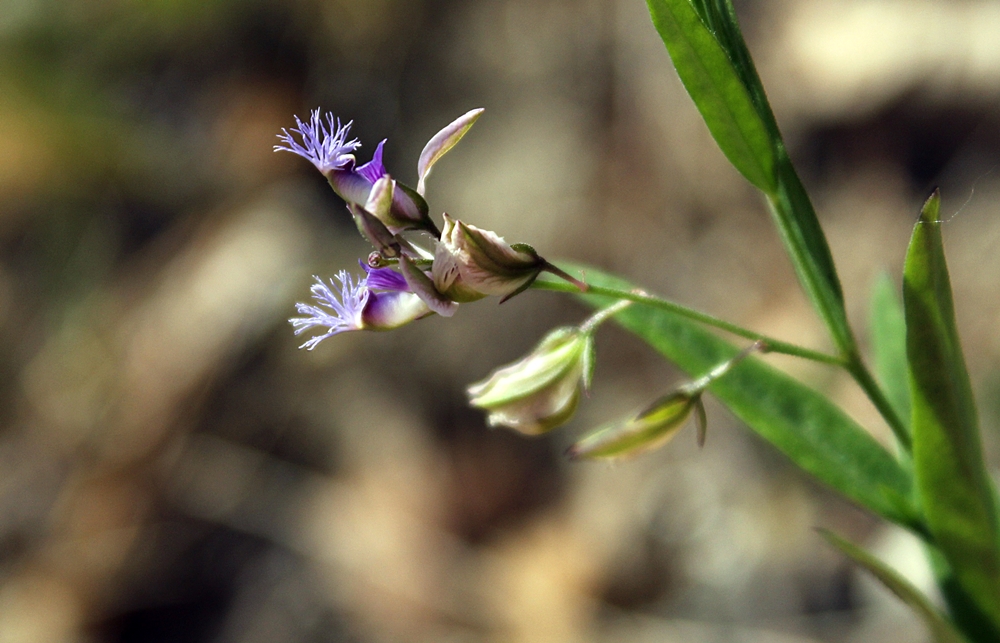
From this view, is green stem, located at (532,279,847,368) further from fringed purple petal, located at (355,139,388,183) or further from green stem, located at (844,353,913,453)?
fringed purple petal, located at (355,139,388,183)

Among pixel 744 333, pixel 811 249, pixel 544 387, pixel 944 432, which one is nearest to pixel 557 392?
pixel 544 387

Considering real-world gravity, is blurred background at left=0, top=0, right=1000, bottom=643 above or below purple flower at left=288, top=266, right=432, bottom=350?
above

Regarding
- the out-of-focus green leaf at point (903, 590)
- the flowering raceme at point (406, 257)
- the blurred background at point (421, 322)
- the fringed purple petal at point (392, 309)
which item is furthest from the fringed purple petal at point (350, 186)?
the blurred background at point (421, 322)

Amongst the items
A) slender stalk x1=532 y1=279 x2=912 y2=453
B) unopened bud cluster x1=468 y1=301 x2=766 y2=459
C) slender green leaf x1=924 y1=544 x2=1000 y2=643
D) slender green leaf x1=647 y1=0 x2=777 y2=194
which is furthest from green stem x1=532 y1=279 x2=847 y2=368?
slender green leaf x1=924 y1=544 x2=1000 y2=643

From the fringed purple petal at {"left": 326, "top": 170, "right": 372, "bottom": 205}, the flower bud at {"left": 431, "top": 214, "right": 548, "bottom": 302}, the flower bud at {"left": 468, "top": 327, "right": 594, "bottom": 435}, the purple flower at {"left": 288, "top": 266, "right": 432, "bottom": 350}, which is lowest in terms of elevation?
the flower bud at {"left": 468, "top": 327, "right": 594, "bottom": 435}

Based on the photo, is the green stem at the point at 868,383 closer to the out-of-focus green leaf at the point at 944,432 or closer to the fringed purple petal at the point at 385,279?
the out-of-focus green leaf at the point at 944,432

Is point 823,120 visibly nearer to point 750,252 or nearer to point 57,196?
point 750,252
